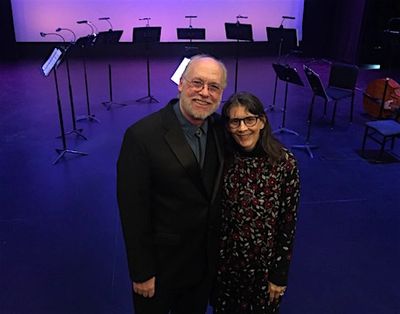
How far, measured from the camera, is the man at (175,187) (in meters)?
1.59

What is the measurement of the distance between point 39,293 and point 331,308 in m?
1.90

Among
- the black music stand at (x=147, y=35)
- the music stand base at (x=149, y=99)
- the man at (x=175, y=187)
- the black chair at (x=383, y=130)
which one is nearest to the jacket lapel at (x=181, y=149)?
the man at (x=175, y=187)

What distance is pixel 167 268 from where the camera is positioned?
1.78 m

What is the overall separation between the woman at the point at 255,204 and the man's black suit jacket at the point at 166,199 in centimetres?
7

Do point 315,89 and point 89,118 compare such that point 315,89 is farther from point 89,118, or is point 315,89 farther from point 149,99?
point 89,118

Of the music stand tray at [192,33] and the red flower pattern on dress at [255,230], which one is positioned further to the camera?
the music stand tray at [192,33]

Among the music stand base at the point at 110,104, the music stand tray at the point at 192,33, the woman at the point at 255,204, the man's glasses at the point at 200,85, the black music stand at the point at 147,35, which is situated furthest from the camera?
the music stand tray at the point at 192,33

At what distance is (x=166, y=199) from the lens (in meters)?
1.66

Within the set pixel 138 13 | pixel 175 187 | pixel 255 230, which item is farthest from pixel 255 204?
pixel 138 13

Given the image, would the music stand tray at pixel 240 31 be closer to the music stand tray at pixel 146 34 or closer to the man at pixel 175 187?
the music stand tray at pixel 146 34

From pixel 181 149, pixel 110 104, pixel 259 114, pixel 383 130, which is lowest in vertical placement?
pixel 110 104

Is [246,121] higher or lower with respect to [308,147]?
higher

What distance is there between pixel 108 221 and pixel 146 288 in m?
1.95

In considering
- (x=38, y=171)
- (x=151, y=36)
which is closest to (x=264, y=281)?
(x=38, y=171)
